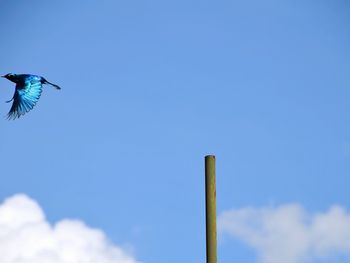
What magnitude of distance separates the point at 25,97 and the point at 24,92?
9.3 inches

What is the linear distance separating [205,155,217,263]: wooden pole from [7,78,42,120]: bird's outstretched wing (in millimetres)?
7253

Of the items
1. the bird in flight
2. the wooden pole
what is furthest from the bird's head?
the wooden pole

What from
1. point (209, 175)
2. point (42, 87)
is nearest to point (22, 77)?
point (42, 87)

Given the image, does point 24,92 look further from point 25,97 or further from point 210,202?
point 210,202

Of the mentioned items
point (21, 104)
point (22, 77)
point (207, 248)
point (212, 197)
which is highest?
point (22, 77)

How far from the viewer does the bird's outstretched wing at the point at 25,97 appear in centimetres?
1662

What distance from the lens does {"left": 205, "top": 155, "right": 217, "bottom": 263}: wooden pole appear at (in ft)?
35.0

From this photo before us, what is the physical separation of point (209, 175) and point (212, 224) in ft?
2.71

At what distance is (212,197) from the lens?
10805 millimetres

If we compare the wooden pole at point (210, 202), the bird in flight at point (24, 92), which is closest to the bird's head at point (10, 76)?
the bird in flight at point (24, 92)

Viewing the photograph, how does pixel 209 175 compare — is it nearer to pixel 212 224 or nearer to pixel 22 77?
pixel 212 224

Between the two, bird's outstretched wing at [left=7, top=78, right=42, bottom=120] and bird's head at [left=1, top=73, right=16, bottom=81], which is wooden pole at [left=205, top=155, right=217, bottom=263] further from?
bird's head at [left=1, top=73, right=16, bottom=81]

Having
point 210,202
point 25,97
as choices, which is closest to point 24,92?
point 25,97

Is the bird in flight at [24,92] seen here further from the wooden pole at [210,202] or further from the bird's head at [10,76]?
the wooden pole at [210,202]
